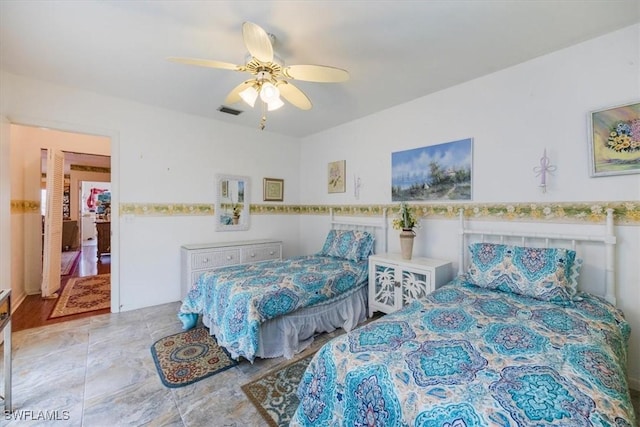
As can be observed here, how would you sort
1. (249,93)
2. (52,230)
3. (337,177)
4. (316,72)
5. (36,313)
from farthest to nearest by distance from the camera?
(337,177)
(52,230)
(36,313)
(249,93)
(316,72)

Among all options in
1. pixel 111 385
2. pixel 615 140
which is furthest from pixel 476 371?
pixel 111 385

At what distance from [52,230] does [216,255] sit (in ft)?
7.83

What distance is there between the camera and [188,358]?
231cm

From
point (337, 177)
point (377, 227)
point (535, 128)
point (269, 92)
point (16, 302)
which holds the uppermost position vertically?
point (269, 92)

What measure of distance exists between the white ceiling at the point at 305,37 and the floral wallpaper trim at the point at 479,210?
126 cm

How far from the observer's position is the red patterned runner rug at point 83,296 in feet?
11.0

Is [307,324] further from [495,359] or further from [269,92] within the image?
[269,92]

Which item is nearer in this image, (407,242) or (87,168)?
(407,242)

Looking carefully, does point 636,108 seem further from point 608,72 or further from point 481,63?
point 481,63

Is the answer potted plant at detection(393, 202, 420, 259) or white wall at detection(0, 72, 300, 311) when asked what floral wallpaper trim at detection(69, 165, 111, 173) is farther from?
potted plant at detection(393, 202, 420, 259)

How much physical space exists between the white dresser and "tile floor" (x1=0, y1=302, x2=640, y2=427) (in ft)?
2.70

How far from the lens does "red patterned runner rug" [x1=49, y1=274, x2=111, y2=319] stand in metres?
3.36

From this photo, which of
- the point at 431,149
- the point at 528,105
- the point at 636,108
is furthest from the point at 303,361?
the point at 636,108

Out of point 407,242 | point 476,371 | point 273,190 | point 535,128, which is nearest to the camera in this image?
point 476,371
